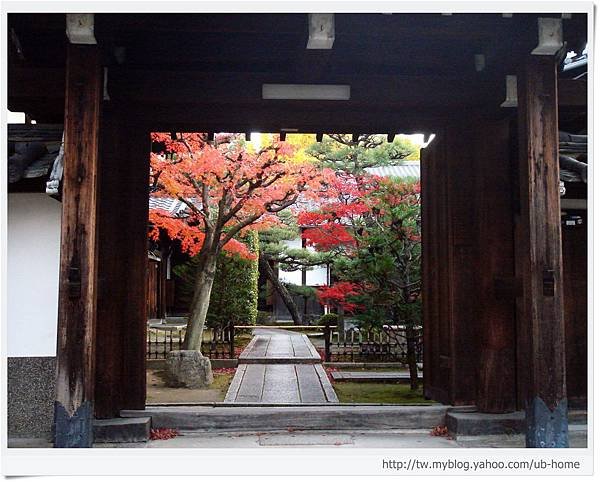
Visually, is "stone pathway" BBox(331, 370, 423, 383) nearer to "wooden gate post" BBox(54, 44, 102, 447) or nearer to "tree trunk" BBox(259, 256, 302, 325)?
"wooden gate post" BBox(54, 44, 102, 447)

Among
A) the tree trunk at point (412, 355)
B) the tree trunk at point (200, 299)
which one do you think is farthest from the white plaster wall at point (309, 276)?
the tree trunk at point (412, 355)

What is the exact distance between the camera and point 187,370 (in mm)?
10898

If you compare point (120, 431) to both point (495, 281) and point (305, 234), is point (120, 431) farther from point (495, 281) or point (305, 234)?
point (305, 234)

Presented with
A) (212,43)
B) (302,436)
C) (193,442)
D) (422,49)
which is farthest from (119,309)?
(422,49)

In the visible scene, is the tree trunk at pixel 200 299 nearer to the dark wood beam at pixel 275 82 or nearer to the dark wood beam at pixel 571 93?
the dark wood beam at pixel 275 82

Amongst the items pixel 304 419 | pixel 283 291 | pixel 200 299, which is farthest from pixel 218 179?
pixel 283 291

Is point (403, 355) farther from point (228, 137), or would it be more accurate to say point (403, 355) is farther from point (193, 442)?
point (193, 442)

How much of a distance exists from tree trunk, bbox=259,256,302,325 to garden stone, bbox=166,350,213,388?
13.1 m

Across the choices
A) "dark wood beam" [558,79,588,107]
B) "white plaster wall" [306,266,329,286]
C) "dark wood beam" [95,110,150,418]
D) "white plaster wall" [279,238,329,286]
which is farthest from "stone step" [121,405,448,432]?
"white plaster wall" [306,266,329,286]

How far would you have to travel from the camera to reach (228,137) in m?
12.5

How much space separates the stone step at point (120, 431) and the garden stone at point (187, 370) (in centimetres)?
457

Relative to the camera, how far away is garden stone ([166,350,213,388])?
10.9 m

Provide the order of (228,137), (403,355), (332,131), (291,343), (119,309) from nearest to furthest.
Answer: (119,309) → (332,131) → (228,137) → (403,355) → (291,343)

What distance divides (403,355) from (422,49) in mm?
8624
